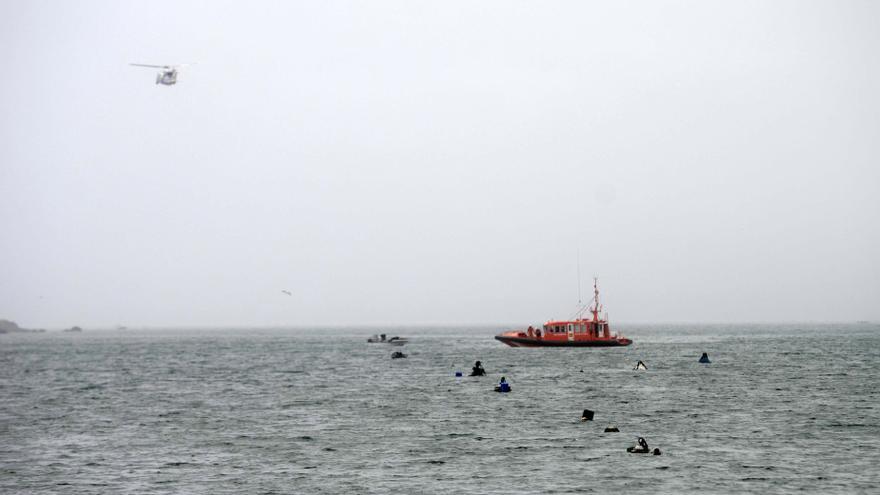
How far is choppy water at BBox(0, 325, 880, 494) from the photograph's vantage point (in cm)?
3253

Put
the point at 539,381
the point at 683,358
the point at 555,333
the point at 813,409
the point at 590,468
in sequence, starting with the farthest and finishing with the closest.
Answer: the point at 555,333 < the point at 683,358 < the point at 539,381 < the point at 813,409 < the point at 590,468

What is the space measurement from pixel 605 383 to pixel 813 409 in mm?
20679

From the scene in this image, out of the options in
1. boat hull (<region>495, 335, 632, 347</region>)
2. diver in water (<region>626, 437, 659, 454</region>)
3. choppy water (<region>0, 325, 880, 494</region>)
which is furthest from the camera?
boat hull (<region>495, 335, 632, 347</region>)

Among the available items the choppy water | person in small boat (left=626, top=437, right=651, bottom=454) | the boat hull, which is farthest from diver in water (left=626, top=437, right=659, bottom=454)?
the boat hull

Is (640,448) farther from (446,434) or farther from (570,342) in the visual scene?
(570,342)

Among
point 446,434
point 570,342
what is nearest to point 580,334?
point 570,342

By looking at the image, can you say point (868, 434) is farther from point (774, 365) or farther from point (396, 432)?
point (774, 365)

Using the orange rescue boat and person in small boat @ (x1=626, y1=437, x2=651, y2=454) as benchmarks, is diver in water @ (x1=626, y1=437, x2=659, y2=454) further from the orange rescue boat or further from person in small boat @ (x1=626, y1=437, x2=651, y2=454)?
the orange rescue boat

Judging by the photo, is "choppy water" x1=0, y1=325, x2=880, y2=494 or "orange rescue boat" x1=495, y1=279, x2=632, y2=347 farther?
"orange rescue boat" x1=495, y1=279, x2=632, y2=347

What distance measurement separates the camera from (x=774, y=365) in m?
94.9

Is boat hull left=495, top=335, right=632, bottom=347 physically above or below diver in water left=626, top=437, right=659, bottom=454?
above

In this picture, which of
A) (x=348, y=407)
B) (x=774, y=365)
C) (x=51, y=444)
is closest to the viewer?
(x=51, y=444)

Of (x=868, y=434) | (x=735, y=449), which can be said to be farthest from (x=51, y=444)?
(x=868, y=434)

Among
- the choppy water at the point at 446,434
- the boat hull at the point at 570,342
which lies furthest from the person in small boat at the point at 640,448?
the boat hull at the point at 570,342
